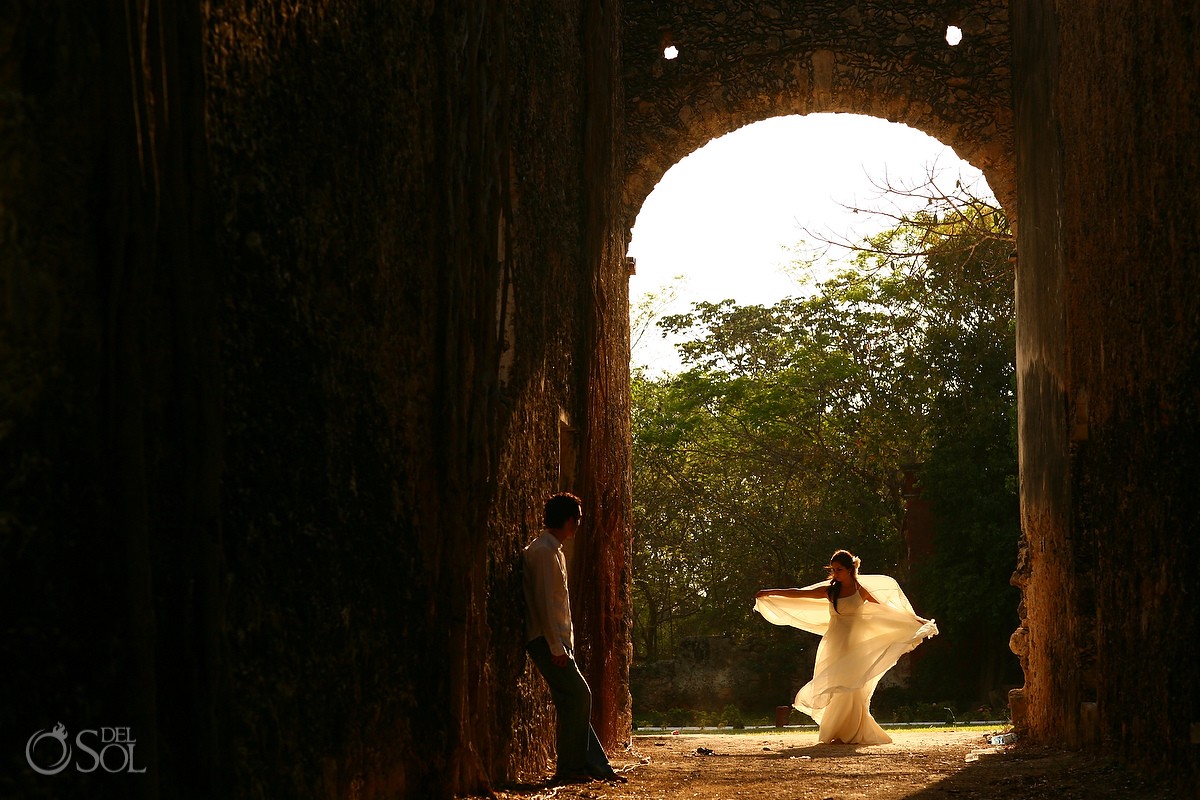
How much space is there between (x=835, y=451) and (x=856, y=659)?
14.3 meters

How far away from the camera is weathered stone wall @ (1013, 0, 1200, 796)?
5.03 meters

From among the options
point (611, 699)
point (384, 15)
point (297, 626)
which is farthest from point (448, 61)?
point (611, 699)

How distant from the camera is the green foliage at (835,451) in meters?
20.1

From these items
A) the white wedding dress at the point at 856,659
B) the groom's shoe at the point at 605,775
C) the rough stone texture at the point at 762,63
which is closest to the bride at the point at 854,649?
the white wedding dress at the point at 856,659

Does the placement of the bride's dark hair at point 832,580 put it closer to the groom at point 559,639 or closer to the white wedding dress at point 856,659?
the white wedding dress at point 856,659

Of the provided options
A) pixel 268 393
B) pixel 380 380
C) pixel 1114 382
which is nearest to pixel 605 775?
pixel 380 380

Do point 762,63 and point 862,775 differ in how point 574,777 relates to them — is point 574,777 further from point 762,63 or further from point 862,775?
point 762,63

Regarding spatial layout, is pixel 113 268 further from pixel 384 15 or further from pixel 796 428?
pixel 796 428

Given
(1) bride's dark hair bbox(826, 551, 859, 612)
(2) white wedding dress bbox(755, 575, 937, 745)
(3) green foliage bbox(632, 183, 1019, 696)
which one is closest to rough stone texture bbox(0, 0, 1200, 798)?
(2) white wedding dress bbox(755, 575, 937, 745)

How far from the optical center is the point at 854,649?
10234 mm

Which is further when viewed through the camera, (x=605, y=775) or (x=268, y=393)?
(x=605, y=775)

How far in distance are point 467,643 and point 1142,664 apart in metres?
3.05

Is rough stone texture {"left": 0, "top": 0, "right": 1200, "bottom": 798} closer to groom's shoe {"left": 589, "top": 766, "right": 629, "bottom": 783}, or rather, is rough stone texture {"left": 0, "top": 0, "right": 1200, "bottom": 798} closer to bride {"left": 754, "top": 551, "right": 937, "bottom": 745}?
groom's shoe {"left": 589, "top": 766, "right": 629, "bottom": 783}

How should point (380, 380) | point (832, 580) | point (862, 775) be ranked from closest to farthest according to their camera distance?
point (380, 380), point (862, 775), point (832, 580)
